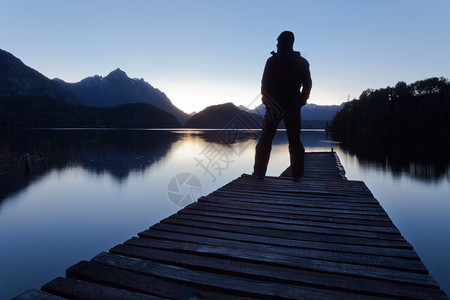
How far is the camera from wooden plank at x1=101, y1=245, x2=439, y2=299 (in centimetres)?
252

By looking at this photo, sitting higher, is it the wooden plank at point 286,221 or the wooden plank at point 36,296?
the wooden plank at point 36,296

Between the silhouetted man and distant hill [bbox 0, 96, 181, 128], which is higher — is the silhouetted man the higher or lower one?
the lower one

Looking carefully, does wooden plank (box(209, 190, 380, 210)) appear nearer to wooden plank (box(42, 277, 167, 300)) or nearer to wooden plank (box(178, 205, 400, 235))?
wooden plank (box(178, 205, 400, 235))

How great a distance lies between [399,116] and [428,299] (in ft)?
326

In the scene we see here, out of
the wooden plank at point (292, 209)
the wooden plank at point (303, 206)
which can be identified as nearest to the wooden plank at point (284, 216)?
the wooden plank at point (292, 209)

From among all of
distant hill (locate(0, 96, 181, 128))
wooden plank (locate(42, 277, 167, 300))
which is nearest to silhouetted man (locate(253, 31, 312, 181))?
wooden plank (locate(42, 277, 167, 300))

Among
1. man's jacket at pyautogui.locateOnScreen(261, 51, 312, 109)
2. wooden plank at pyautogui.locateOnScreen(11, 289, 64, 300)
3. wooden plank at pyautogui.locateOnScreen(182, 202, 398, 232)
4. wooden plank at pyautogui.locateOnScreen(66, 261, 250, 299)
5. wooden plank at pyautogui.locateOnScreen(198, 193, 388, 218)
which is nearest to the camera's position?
wooden plank at pyautogui.locateOnScreen(11, 289, 64, 300)

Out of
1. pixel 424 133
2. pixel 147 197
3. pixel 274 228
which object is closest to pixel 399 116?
pixel 424 133

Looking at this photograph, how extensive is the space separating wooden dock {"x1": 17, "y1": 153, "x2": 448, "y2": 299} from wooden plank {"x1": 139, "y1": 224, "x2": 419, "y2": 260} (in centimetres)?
1

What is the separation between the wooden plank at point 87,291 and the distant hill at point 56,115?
15220 centimetres

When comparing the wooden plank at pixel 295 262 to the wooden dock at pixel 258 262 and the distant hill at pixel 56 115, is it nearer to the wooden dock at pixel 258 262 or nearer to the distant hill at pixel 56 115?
the wooden dock at pixel 258 262

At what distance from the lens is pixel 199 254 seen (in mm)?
3289

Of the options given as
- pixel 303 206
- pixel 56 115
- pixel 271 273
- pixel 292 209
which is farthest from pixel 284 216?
pixel 56 115

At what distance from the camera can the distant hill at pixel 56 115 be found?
132500mm
